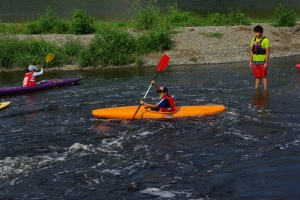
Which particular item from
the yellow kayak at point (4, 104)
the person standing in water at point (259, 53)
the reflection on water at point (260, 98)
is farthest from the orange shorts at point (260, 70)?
the yellow kayak at point (4, 104)

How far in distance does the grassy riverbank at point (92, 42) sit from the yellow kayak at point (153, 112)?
740 cm

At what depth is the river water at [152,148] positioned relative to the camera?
763 centimetres

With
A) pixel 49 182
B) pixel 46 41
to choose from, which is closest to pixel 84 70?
pixel 46 41

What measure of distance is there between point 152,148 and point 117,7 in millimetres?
29006

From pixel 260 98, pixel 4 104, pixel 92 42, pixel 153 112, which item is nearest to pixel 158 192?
pixel 153 112

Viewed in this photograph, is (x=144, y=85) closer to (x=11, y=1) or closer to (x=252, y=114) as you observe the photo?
(x=252, y=114)

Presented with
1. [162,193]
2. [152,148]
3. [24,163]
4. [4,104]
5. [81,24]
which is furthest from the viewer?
[81,24]

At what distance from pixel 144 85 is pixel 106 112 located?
12.8ft

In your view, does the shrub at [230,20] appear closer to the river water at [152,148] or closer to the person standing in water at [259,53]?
the river water at [152,148]

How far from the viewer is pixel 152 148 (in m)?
9.30

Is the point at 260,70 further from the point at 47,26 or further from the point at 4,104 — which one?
the point at 47,26

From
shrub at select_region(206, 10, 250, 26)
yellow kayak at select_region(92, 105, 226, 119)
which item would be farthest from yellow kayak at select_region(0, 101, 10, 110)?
shrub at select_region(206, 10, 250, 26)

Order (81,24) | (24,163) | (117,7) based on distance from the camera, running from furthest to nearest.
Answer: (117,7)
(81,24)
(24,163)

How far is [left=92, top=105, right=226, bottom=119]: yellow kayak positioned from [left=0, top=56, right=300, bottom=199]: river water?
0.51ft
